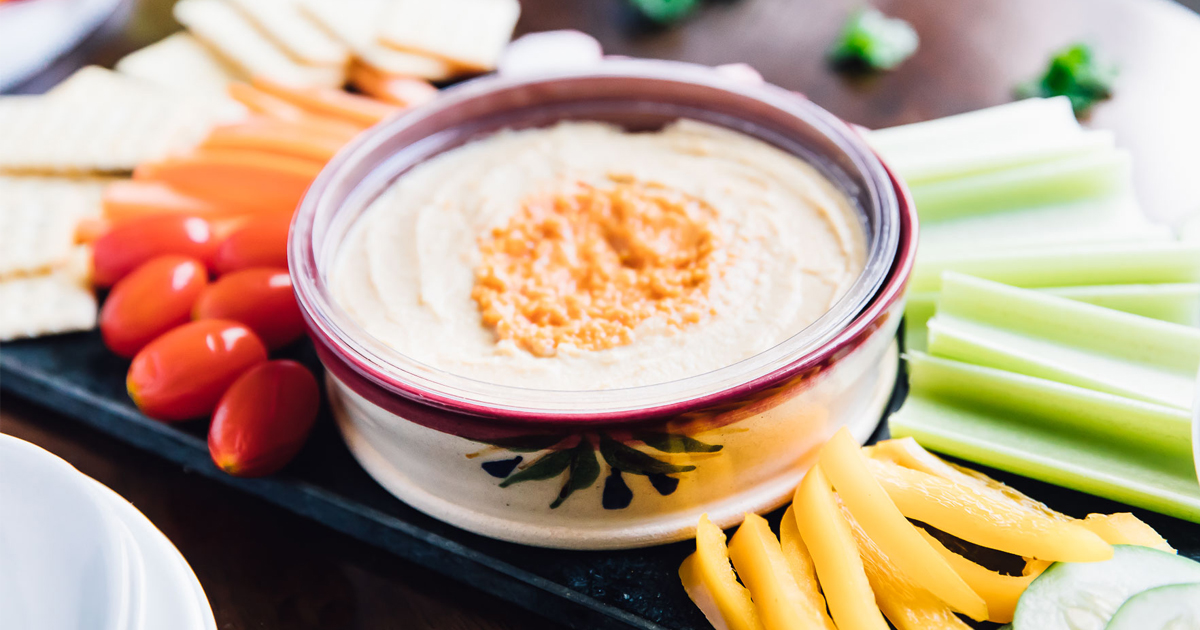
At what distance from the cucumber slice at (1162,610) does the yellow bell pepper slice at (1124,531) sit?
18 centimetres

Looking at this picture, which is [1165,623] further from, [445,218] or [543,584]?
[445,218]

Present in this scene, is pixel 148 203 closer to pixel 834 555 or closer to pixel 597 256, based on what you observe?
pixel 597 256

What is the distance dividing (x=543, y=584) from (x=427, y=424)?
0.40 metres

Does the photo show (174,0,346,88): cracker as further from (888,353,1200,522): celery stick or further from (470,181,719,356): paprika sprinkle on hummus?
(888,353,1200,522): celery stick

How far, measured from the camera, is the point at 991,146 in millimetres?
2586

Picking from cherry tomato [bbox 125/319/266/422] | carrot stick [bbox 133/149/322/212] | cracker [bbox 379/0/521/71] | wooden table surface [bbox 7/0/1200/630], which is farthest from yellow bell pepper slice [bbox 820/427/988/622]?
cracker [bbox 379/0/521/71]

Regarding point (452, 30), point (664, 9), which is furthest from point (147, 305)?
point (664, 9)

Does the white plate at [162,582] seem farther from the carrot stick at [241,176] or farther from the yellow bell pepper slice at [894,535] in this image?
the carrot stick at [241,176]

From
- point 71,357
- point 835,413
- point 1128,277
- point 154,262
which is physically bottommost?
point 71,357

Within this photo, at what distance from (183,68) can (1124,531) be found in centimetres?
336

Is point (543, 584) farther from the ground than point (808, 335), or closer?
closer

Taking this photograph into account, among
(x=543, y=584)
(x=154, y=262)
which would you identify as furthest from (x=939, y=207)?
(x=154, y=262)

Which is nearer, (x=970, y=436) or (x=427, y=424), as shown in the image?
(x=427, y=424)

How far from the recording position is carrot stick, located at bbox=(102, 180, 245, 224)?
2830 mm
